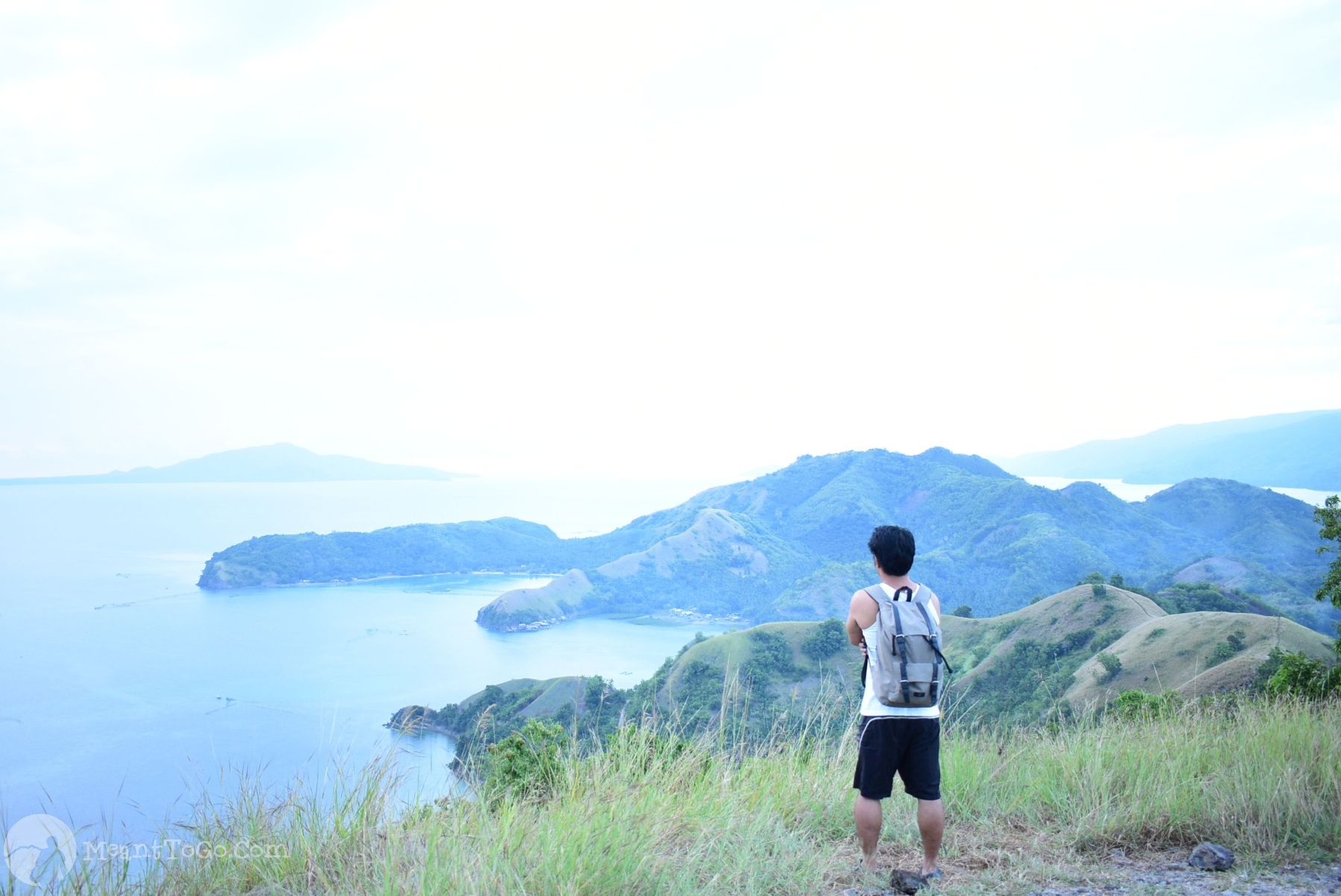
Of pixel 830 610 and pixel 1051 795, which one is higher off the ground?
pixel 1051 795

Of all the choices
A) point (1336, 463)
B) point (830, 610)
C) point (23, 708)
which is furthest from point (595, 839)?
point (1336, 463)

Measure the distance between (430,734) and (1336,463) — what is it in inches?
5674

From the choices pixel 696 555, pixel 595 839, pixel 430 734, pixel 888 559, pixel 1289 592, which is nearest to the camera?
pixel 595 839

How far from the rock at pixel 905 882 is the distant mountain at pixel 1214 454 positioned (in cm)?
16604

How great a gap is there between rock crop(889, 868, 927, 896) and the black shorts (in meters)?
0.28

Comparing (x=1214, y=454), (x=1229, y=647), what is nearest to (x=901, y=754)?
(x=1229, y=647)

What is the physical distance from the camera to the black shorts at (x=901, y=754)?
9.95 ft

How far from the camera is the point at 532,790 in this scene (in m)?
3.57

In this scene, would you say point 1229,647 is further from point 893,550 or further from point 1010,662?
point 893,550

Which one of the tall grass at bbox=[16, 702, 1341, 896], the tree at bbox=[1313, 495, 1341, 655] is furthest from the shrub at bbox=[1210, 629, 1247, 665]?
the tall grass at bbox=[16, 702, 1341, 896]

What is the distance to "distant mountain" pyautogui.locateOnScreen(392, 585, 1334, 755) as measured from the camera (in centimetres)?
2906

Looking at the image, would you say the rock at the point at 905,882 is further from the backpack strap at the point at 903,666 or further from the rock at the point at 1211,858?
the rock at the point at 1211,858

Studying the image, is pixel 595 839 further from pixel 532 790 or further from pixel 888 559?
pixel 888 559

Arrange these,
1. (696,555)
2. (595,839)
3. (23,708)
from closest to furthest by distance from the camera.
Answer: (595,839), (23,708), (696,555)
